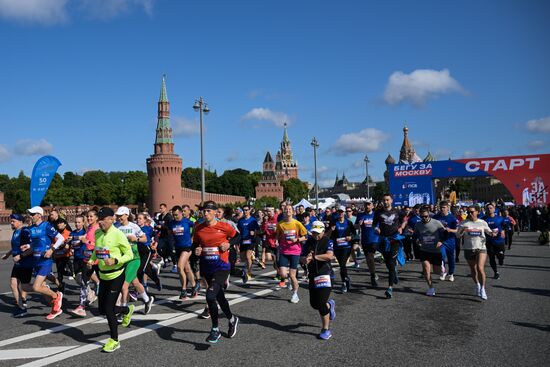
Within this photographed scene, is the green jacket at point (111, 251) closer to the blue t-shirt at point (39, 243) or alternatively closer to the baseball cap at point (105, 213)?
the baseball cap at point (105, 213)

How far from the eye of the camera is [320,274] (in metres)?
7.36

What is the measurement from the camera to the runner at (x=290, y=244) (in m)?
10.1

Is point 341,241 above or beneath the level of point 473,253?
above

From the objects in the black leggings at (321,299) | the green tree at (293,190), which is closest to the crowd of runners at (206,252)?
the black leggings at (321,299)

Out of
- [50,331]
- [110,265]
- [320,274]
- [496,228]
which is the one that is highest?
[496,228]

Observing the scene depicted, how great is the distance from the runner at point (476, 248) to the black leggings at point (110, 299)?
22.6ft

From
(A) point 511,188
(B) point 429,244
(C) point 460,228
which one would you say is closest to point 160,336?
(B) point 429,244

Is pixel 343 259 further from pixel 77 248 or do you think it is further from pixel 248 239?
pixel 77 248

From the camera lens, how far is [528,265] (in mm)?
15320

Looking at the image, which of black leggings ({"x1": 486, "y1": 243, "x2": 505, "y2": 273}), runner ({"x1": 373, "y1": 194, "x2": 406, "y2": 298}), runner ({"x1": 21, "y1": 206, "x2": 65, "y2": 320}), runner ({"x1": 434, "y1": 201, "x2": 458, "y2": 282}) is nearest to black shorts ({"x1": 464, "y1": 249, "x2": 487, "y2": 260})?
runner ({"x1": 373, "y1": 194, "x2": 406, "y2": 298})

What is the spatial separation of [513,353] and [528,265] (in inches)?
405

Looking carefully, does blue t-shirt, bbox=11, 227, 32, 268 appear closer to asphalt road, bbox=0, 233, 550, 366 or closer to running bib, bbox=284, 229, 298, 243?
asphalt road, bbox=0, 233, 550, 366

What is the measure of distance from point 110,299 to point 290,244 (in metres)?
4.38

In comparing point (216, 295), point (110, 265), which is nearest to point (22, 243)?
point (110, 265)
